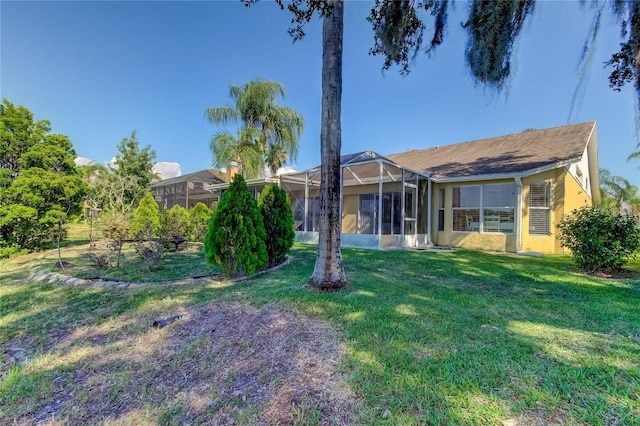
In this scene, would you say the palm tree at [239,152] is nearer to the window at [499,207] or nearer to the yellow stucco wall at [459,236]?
the yellow stucco wall at [459,236]

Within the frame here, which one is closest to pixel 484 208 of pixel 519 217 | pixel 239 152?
pixel 519 217

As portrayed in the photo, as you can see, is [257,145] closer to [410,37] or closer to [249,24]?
[249,24]

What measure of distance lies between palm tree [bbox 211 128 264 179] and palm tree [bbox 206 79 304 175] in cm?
88

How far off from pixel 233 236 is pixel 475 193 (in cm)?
967

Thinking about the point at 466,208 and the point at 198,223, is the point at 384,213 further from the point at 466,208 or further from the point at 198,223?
the point at 198,223

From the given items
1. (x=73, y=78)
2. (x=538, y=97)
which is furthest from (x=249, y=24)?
(x=538, y=97)

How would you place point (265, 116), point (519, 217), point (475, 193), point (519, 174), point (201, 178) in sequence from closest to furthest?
point (519, 174) < point (519, 217) < point (475, 193) < point (265, 116) < point (201, 178)

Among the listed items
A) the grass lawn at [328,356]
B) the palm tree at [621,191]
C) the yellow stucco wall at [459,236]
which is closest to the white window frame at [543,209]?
the yellow stucco wall at [459,236]

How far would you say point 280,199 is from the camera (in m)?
6.89

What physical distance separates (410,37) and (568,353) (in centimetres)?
464

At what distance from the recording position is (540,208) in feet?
34.4

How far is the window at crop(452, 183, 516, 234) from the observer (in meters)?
10.6

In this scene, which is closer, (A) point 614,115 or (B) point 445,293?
(A) point 614,115

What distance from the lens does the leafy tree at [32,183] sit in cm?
842
